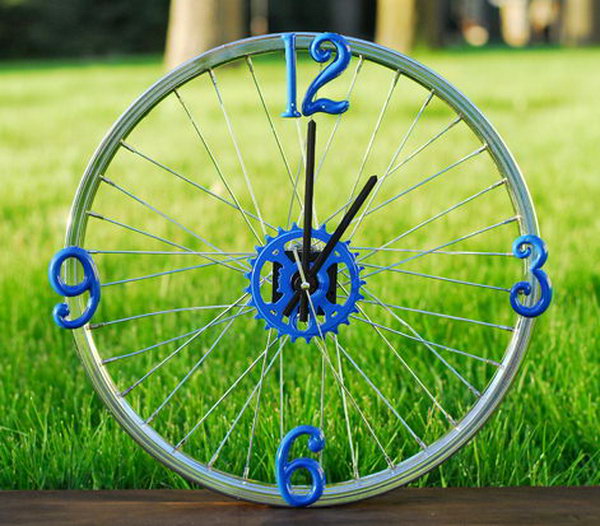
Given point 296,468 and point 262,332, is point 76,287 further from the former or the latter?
point 262,332

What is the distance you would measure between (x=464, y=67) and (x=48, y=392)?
1296 cm

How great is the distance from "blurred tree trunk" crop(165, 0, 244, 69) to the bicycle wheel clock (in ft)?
18.7

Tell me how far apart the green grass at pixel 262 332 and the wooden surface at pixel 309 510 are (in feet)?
0.88

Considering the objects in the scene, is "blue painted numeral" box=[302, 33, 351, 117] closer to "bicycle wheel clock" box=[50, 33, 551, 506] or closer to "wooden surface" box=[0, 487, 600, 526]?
"bicycle wheel clock" box=[50, 33, 551, 506]

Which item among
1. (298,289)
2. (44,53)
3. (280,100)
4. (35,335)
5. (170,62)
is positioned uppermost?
(44,53)

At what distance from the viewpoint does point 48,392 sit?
2834 millimetres

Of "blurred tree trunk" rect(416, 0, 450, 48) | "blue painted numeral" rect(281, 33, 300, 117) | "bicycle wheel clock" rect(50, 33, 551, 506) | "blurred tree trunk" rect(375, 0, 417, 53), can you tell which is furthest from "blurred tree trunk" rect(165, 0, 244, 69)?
"blue painted numeral" rect(281, 33, 300, 117)

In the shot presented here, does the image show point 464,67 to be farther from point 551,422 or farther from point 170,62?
point 551,422

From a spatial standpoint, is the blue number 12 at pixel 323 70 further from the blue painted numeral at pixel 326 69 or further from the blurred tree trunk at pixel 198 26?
the blurred tree trunk at pixel 198 26

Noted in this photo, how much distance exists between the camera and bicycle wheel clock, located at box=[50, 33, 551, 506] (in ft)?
6.48

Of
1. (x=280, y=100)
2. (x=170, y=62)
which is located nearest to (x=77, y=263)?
(x=280, y=100)

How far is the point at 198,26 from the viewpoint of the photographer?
1152 cm

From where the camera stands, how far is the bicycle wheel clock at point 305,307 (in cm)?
198

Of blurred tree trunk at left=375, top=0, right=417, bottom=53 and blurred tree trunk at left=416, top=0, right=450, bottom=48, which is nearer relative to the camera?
blurred tree trunk at left=375, top=0, right=417, bottom=53
